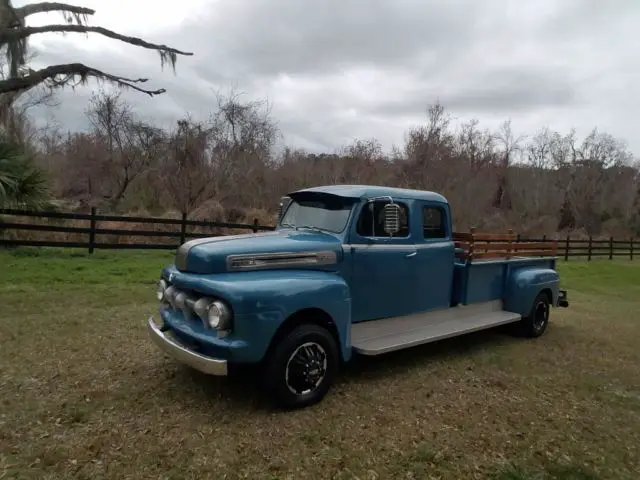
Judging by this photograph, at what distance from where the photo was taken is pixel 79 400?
13.0 ft

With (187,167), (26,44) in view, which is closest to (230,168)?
(187,167)

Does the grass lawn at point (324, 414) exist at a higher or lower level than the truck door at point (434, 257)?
lower

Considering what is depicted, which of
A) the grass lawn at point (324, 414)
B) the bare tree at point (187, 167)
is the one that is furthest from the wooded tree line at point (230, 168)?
the grass lawn at point (324, 414)

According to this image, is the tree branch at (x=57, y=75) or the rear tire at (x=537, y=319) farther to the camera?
→ the tree branch at (x=57, y=75)

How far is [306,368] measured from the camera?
157 inches

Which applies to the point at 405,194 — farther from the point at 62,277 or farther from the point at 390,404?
the point at 62,277

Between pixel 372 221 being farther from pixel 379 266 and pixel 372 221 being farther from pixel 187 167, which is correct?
pixel 187 167

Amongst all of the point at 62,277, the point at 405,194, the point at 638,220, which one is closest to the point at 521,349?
the point at 405,194

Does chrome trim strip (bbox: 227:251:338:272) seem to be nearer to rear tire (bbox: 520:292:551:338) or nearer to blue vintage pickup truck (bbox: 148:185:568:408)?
blue vintage pickup truck (bbox: 148:185:568:408)

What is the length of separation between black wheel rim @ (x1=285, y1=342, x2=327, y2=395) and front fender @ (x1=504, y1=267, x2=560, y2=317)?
11.9 feet

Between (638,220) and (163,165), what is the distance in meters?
47.7

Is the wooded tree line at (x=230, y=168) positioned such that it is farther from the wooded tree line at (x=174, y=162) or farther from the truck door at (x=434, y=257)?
the truck door at (x=434, y=257)

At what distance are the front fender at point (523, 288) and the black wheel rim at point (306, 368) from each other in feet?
11.9

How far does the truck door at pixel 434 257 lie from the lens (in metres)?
5.29
